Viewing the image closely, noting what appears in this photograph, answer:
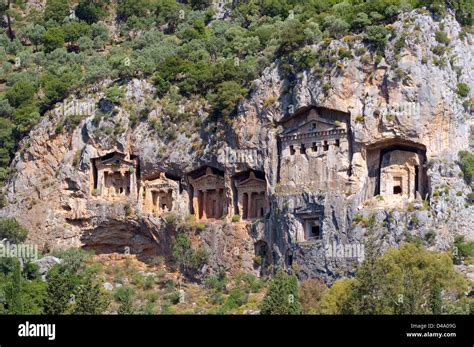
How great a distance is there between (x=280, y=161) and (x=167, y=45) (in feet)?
85.9

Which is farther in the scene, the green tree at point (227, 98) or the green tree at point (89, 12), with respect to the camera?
the green tree at point (89, 12)

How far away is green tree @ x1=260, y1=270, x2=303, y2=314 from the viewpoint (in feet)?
235

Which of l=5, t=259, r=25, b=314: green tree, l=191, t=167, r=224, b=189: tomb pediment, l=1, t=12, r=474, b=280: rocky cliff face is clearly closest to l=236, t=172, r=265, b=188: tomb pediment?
l=1, t=12, r=474, b=280: rocky cliff face

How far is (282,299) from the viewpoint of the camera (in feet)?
238

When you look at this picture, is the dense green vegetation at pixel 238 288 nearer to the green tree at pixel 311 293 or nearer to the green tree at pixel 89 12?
the green tree at pixel 311 293

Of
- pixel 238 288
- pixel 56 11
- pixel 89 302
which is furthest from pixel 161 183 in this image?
pixel 56 11

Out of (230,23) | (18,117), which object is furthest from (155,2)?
(18,117)

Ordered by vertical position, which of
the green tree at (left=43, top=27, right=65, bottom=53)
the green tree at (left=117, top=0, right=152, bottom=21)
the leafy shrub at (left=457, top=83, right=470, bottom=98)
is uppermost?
the green tree at (left=117, top=0, right=152, bottom=21)

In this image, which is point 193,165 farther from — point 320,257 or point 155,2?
point 155,2

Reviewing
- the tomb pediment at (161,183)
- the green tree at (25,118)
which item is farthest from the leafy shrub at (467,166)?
the green tree at (25,118)

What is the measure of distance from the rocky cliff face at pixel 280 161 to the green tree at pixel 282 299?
273 inches

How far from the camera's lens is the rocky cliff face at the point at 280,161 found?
83250mm

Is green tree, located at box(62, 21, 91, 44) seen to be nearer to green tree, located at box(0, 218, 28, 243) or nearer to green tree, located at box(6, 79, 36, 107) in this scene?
green tree, located at box(6, 79, 36, 107)

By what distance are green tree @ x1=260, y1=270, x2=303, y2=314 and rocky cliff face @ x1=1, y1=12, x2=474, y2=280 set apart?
6938 mm
